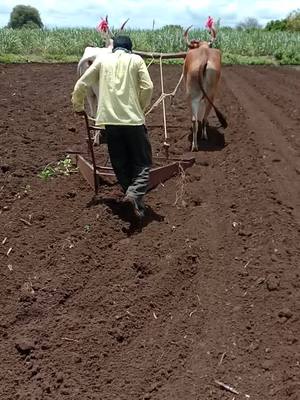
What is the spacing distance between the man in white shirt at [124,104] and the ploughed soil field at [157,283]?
1.34 ft

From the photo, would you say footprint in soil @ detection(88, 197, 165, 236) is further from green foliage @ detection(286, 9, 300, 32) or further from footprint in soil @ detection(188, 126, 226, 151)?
green foliage @ detection(286, 9, 300, 32)

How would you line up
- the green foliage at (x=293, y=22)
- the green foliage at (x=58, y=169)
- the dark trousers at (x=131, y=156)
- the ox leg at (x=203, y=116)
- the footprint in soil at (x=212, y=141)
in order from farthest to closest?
the green foliage at (x=293, y=22)
the ox leg at (x=203, y=116)
the footprint in soil at (x=212, y=141)
the green foliage at (x=58, y=169)
the dark trousers at (x=131, y=156)

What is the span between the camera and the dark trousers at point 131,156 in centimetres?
664

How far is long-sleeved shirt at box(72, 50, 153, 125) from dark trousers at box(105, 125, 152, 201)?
111mm

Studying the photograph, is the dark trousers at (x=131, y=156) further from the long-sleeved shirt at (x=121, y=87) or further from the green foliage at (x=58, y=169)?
the green foliage at (x=58, y=169)

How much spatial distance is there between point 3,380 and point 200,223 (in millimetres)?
2776

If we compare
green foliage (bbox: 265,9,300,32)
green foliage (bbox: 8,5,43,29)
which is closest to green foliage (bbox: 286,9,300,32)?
green foliage (bbox: 265,9,300,32)

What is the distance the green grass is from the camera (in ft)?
86.7

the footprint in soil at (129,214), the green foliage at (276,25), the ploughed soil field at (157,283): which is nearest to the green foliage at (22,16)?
the green foliage at (276,25)

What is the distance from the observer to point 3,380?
428 cm

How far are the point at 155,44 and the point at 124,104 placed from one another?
889 inches

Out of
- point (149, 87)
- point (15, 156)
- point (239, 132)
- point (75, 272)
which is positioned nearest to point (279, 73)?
point (239, 132)

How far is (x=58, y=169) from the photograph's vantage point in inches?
330

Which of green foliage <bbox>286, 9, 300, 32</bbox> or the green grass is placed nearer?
the green grass
